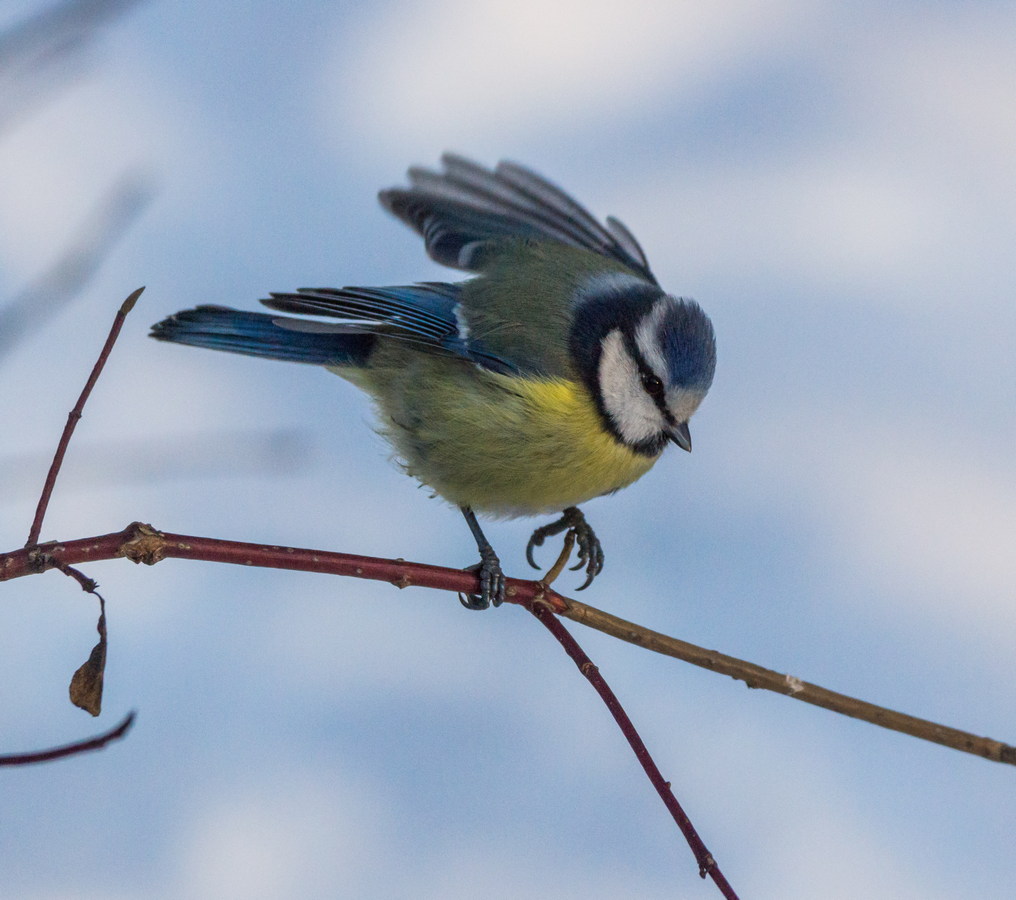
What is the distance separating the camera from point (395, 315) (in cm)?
93

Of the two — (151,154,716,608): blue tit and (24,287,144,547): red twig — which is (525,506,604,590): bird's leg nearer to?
(151,154,716,608): blue tit

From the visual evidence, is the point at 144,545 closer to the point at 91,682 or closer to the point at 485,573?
the point at 91,682

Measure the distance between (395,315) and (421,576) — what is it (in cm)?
34

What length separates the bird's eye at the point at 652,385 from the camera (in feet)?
2.85

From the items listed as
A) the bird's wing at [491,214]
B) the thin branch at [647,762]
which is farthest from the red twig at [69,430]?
the bird's wing at [491,214]

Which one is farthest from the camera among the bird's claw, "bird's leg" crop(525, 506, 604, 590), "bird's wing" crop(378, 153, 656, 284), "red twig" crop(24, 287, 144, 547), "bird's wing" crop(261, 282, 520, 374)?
"bird's wing" crop(378, 153, 656, 284)

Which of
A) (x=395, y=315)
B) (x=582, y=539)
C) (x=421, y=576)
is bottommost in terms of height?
(x=421, y=576)

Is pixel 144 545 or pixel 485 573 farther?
pixel 485 573

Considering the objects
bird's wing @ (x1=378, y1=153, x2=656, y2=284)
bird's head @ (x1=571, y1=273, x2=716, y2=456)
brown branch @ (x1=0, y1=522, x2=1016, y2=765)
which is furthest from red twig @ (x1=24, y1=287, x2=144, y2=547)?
bird's wing @ (x1=378, y1=153, x2=656, y2=284)

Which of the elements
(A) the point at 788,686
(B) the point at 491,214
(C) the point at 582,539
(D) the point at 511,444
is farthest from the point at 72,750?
(B) the point at 491,214

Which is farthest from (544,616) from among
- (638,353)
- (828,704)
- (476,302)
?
Result: (476,302)

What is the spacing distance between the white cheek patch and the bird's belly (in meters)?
0.02

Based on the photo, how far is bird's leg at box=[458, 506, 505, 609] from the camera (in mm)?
788

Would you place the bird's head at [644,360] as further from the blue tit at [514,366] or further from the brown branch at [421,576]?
the brown branch at [421,576]
